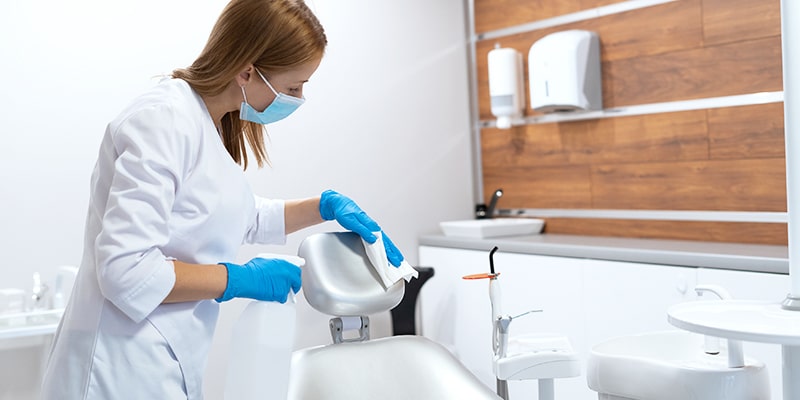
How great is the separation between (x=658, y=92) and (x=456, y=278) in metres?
1.07

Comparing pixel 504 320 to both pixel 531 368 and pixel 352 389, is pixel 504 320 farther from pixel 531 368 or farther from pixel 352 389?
pixel 352 389

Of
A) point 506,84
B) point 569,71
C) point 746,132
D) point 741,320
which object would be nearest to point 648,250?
point 746,132

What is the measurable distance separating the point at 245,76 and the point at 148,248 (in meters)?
0.41

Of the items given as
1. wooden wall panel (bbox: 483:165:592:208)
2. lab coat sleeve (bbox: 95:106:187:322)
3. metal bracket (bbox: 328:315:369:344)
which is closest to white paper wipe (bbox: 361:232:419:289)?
metal bracket (bbox: 328:315:369:344)

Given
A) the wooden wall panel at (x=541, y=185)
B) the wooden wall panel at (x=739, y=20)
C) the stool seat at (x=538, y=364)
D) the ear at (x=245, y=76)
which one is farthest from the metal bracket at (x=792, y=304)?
the wooden wall panel at (x=541, y=185)

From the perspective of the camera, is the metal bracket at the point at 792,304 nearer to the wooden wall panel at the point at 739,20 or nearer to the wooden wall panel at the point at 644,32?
the wooden wall panel at the point at 739,20

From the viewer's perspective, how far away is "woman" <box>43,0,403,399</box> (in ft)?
4.43

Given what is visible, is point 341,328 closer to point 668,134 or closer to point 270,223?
point 270,223

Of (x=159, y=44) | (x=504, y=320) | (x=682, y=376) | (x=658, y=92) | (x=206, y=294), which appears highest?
(x=159, y=44)

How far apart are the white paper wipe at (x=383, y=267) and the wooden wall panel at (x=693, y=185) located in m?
1.51

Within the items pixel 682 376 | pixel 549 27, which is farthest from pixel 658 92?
pixel 682 376

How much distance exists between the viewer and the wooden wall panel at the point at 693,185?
9.06 ft

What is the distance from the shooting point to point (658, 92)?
3068 millimetres

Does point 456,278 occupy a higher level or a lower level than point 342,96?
lower
